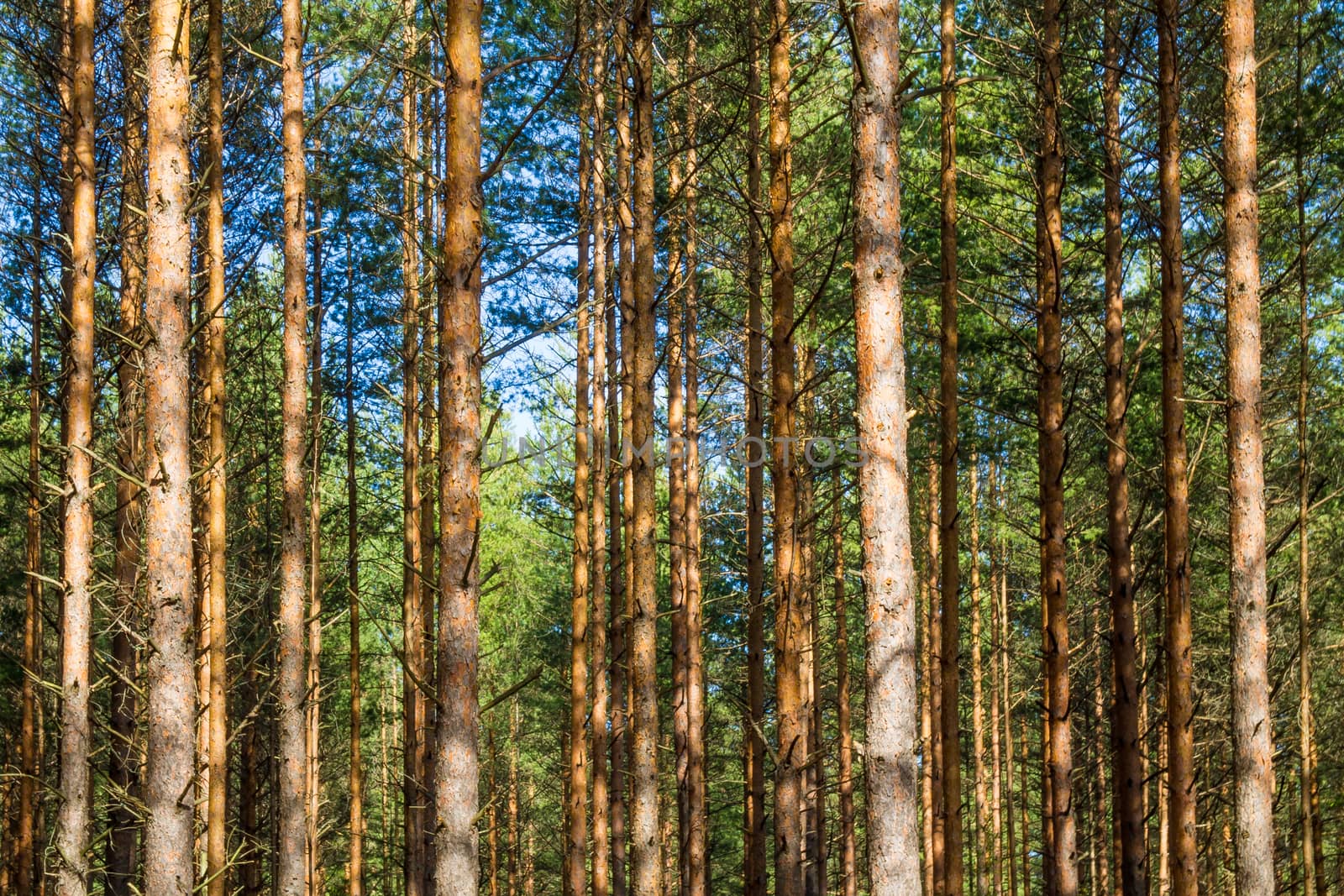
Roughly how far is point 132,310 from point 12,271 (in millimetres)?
3712

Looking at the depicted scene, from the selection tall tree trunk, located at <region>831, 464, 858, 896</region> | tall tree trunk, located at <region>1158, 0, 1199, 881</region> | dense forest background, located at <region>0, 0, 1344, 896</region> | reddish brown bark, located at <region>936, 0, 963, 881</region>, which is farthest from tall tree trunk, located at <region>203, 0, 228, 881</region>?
tall tree trunk, located at <region>831, 464, 858, 896</region>

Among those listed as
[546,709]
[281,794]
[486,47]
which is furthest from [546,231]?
[546,709]

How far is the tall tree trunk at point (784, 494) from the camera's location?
6988mm

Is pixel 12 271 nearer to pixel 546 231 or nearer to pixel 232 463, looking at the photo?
pixel 232 463

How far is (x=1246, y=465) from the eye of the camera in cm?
690

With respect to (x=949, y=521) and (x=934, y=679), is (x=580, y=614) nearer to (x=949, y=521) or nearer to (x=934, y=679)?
(x=949, y=521)

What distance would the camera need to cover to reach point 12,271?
12766 millimetres

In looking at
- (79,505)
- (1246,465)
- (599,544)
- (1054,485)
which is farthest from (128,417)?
(1246,465)

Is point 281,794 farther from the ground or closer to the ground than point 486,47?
closer to the ground

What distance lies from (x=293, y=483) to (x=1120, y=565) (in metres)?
6.83

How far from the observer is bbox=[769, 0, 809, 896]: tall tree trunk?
699 cm

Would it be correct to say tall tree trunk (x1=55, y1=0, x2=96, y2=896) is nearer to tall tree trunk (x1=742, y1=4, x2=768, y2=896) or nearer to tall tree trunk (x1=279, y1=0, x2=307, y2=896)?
tall tree trunk (x1=279, y1=0, x2=307, y2=896)

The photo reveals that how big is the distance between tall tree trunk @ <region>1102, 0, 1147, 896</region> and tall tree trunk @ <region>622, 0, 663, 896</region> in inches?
151

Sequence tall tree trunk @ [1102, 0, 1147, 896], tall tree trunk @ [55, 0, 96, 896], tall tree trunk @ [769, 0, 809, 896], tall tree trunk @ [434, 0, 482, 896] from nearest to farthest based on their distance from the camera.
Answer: tall tree trunk @ [434, 0, 482, 896], tall tree trunk @ [769, 0, 809, 896], tall tree trunk @ [55, 0, 96, 896], tall tree trunk @ [1102, 0, 1147, 896]
